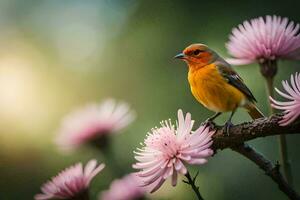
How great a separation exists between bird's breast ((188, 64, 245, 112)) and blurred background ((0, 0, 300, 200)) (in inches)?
9.6

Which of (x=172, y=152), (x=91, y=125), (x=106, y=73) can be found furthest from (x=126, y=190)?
(x=106, y=73)

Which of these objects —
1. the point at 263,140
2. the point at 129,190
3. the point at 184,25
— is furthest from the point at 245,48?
the point at 184,25

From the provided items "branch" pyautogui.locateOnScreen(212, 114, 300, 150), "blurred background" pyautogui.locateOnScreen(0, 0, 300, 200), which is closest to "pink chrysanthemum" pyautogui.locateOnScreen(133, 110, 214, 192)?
"branch" pyautogui.locateOnScreen(212, 114, 300, 150)

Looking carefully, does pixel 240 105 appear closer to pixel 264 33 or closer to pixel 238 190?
pixel 264 33

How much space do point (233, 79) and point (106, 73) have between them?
0.63 metres

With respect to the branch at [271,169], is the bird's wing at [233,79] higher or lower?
higher

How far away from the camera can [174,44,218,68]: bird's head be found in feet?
2.12

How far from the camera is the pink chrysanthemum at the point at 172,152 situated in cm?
41

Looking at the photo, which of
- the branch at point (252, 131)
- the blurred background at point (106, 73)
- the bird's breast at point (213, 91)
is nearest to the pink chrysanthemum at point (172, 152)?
the branch at point (252, 131)

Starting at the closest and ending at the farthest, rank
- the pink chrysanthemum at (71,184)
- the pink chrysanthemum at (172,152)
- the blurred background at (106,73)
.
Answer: the pink chrysanthemum at (172,152) → the pink chrysanthemum at (71,184) → the blurred background at (106,73)

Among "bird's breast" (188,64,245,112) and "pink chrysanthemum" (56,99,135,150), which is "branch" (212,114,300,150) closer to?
"bird's breast" (188,64,245,112)

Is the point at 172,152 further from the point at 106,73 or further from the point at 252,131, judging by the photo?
the point at 106,73

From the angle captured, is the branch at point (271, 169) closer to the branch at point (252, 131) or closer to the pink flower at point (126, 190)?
the branch at point (252, 131)

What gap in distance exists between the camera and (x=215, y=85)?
2.07 ft
